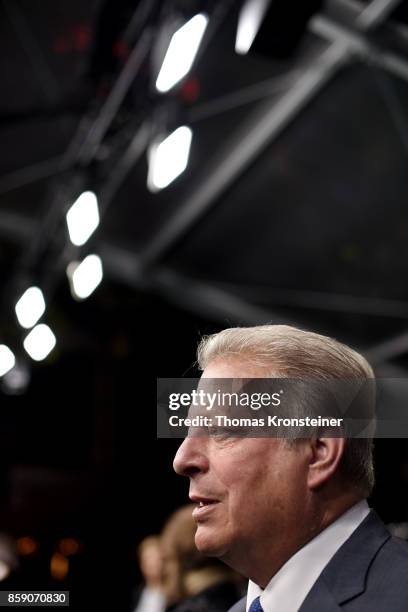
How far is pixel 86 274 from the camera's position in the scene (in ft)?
13.4

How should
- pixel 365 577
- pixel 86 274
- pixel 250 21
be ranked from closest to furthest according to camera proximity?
pixel 365 577
pixel 250 21
pixel 86 274

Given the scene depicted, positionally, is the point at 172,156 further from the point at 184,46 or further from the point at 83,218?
the point at 83,218

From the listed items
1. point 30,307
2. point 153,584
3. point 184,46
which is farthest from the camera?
point 30,307

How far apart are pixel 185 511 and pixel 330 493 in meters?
0.94

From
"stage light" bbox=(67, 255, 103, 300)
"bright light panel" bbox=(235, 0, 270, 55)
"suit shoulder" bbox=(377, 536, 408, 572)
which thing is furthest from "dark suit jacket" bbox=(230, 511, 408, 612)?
"stage light" bbox=(67, 255, 103, 300)

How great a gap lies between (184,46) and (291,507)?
2001 mm

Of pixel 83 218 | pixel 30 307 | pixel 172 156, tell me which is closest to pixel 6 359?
pixel 30 307

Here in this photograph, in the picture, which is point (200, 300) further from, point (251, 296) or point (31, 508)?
point (31, 508)

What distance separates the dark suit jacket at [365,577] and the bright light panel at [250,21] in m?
1.48

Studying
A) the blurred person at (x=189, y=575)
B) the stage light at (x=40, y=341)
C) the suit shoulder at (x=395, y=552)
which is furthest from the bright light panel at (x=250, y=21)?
the stage light at (x=40, y=341)

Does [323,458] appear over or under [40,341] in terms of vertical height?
under

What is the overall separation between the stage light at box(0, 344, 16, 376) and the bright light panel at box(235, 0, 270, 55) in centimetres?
372

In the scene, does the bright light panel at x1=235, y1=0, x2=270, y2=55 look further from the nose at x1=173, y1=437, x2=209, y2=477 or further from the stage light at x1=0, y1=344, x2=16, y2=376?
the stage light at x1=0, y1=344, x2=16, y2=376

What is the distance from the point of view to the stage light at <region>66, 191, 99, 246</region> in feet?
12.0
